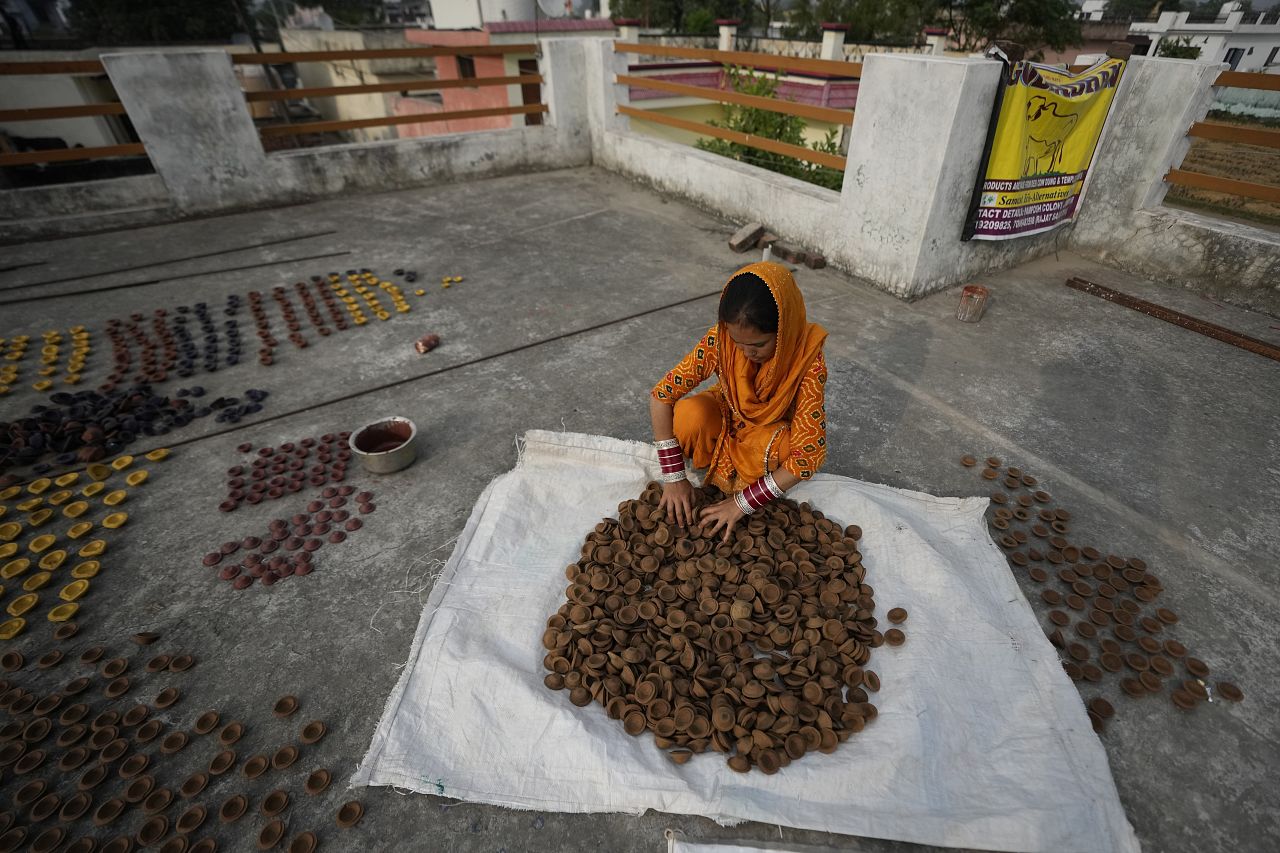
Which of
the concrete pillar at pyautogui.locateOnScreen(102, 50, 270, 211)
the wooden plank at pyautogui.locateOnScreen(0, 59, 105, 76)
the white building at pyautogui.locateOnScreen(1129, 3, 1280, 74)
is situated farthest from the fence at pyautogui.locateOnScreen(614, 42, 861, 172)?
A: the white building at pyautogui.locateOnScreen(1129, 3, 1280, 74)

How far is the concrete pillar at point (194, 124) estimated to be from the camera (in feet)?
22.1

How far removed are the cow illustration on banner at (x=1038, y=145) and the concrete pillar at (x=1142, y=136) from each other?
185 millimetres

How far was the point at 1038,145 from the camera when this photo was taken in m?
5.22

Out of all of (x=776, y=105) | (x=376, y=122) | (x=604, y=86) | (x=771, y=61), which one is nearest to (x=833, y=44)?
(x=604, y=86)

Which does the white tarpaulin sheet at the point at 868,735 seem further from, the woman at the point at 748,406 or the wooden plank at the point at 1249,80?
the wooden plank at the point at 1249,80

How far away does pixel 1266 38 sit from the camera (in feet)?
81.1

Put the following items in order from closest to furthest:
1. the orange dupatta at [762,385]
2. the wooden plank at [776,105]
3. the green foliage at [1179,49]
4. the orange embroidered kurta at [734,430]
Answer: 1. the orange dupatta at [762,385]
2. the orange embroidered kurta at [734,430]
3. the wooden plank at [776,105]
4. the green foliage at [1179,49]

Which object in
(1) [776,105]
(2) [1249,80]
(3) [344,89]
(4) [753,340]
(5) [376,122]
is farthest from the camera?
(5) [376,122]

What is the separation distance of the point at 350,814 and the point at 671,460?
1943 millimetres

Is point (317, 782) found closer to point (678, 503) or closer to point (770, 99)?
point (678, 503)

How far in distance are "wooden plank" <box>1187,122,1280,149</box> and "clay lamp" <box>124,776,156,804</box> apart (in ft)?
25.9

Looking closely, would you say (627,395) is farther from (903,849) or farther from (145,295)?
(145,295)

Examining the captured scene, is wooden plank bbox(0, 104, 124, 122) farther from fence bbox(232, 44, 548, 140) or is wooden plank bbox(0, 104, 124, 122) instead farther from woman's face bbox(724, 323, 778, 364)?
woman's face bbox(724, 323, 778, 364)

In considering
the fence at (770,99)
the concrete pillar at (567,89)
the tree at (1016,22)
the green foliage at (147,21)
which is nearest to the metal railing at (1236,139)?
the fence at (770,99)
